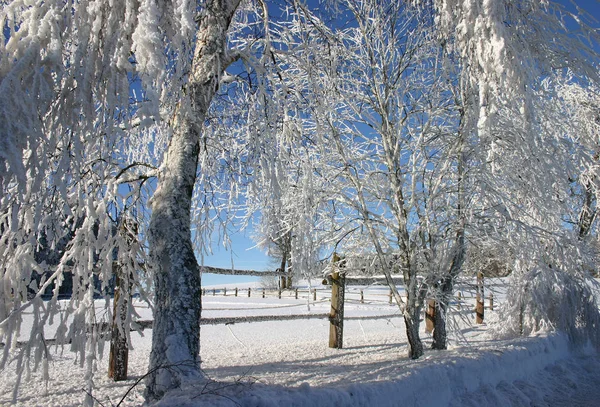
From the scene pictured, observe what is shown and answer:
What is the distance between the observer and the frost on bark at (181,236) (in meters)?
2.90

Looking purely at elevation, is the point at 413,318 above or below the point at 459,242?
below

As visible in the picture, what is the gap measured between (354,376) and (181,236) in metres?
2.19

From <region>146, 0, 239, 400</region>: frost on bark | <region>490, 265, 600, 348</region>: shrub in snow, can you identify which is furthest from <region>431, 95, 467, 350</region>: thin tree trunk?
<region>146, 0, 239, 400</region>: frost on bark

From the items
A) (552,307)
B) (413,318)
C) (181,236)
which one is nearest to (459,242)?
(413,318)

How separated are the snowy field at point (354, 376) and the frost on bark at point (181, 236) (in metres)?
0.39

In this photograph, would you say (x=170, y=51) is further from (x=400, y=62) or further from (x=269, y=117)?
(x=400, y=62)

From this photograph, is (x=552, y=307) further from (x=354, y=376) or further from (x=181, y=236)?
(x=181, y=236)

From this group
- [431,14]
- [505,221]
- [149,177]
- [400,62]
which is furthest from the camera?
[400,62]

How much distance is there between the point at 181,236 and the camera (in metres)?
3.14

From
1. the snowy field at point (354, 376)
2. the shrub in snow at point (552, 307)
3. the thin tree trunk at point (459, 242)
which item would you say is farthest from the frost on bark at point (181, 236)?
the shrub in snow at point (552, 307)

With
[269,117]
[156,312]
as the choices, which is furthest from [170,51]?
[156,312]

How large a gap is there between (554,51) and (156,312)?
172 inches

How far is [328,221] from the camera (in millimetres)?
6801

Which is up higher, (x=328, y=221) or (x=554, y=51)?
(x=554, y=51)
